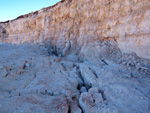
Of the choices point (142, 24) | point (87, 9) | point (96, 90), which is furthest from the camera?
point (87, 9)

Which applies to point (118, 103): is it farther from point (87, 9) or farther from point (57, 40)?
point (57, 40)

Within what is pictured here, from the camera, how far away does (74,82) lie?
14.0 ft

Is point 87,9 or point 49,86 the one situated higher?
point 87,9

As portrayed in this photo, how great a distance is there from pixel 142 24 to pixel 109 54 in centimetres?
221

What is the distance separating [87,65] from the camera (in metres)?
5.57

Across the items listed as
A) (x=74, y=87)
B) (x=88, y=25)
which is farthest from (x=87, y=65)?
(x=88, y=25)

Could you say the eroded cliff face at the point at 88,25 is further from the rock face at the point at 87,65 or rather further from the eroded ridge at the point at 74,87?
the eroded ridge at the point at 74,87

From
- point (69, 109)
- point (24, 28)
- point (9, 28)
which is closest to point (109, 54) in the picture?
point (69, 109)

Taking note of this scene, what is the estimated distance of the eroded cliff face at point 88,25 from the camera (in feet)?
17.7

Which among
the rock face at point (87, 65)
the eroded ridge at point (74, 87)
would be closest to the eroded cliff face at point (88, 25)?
the rock face at point (87, 65)

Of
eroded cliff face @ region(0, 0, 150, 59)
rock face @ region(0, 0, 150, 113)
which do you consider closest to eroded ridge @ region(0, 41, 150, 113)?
rock face @ region(0, 0, 150, 113)

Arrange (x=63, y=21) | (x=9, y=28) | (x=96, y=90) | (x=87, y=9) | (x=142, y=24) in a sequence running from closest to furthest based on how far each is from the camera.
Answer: (x=96, y=90) → (x=142, y=24) → (x=87, y=9) → (x=63, y=21) → (x=9, y=28)

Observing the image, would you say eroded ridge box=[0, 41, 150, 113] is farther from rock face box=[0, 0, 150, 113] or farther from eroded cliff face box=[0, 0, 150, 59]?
eroded cliff face box=[0, 0, 150, 59]

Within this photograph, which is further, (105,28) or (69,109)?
(105,28)
